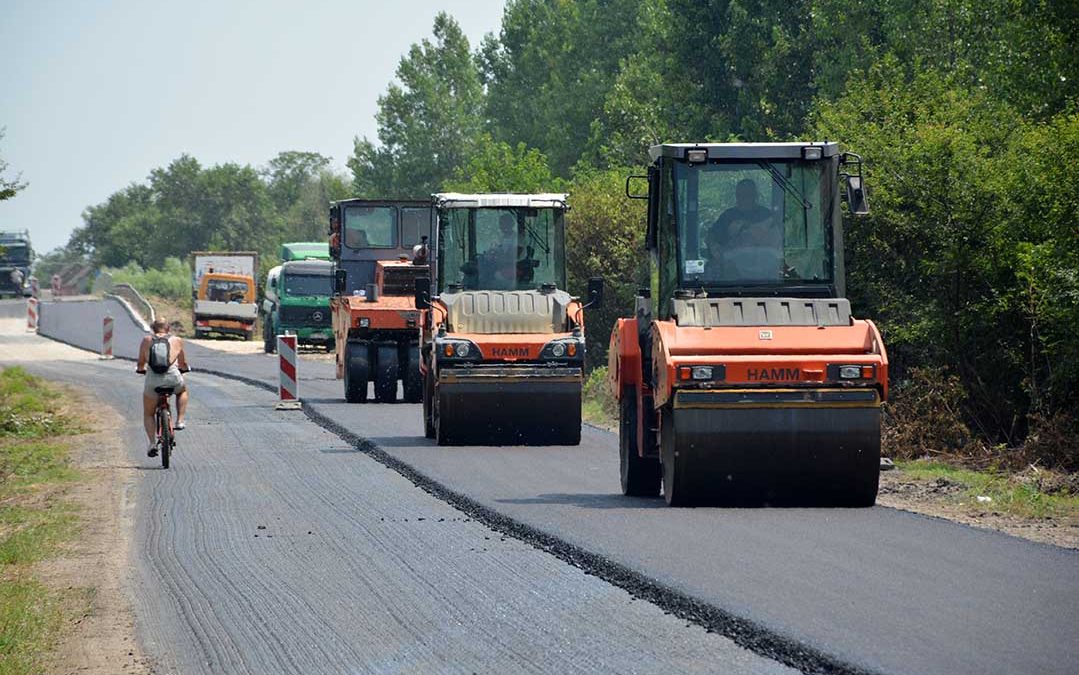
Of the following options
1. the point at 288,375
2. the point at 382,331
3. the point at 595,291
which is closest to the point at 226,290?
the point at 382,331

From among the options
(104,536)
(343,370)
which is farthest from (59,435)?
(104,536)

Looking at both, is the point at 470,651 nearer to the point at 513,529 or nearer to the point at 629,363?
the point at 513,529

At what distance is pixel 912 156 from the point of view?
20.7 m

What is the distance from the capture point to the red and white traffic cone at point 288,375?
2794 cm

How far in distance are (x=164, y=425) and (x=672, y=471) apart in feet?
25.4

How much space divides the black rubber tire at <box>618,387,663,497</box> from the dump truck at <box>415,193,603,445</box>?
17.4 feet

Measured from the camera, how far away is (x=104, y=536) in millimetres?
13875

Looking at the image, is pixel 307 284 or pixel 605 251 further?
pixel 307 284

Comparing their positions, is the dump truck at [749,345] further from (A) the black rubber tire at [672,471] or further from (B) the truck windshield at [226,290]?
(B) the truck windshield at [226,290]

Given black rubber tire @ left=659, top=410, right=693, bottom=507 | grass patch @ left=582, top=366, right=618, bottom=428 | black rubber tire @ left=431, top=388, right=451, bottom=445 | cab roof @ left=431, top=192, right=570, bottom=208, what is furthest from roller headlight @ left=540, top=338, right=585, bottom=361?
black rubber tire @ left=659, top=410, right=693, bottom=507

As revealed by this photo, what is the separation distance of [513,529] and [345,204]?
68.1 feet

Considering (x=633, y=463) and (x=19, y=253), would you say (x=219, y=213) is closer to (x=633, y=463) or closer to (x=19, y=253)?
(x=19, y=253)

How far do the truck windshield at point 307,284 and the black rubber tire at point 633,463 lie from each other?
131ft

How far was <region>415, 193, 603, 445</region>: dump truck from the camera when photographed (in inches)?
798
